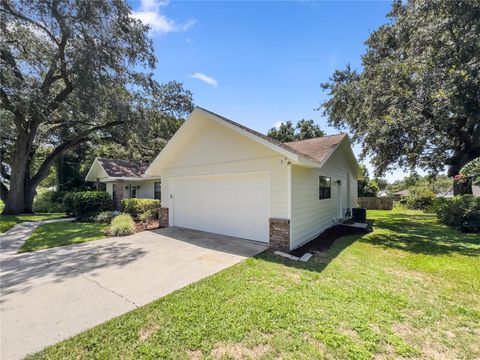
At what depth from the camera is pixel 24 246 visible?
287 inches

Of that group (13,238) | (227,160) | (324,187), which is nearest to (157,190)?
(13,238)

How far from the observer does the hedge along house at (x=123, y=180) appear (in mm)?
16844

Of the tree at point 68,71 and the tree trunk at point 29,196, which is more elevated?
the tree at point 68,71

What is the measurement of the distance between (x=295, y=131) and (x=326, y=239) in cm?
2487

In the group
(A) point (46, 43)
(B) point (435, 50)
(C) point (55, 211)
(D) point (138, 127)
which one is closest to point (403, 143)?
(B) point (435, 50)

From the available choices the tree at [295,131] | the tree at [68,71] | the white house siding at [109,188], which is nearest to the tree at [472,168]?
the tree at [68,71]

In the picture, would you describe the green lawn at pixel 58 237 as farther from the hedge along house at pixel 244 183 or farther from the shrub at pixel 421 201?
the shrub at pixel 421 201

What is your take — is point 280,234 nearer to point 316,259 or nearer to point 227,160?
point 316,259

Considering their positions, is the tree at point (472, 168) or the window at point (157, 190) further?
the window at point (157, 190)

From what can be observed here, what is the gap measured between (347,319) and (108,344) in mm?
3199

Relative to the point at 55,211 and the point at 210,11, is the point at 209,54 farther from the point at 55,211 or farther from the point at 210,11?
the point at 55,211

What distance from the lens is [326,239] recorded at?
8281mm

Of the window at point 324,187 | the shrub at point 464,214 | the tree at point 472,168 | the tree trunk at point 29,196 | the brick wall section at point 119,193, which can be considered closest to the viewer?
the tree at point 472,168

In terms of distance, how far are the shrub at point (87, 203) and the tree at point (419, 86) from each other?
1589 centimetres
